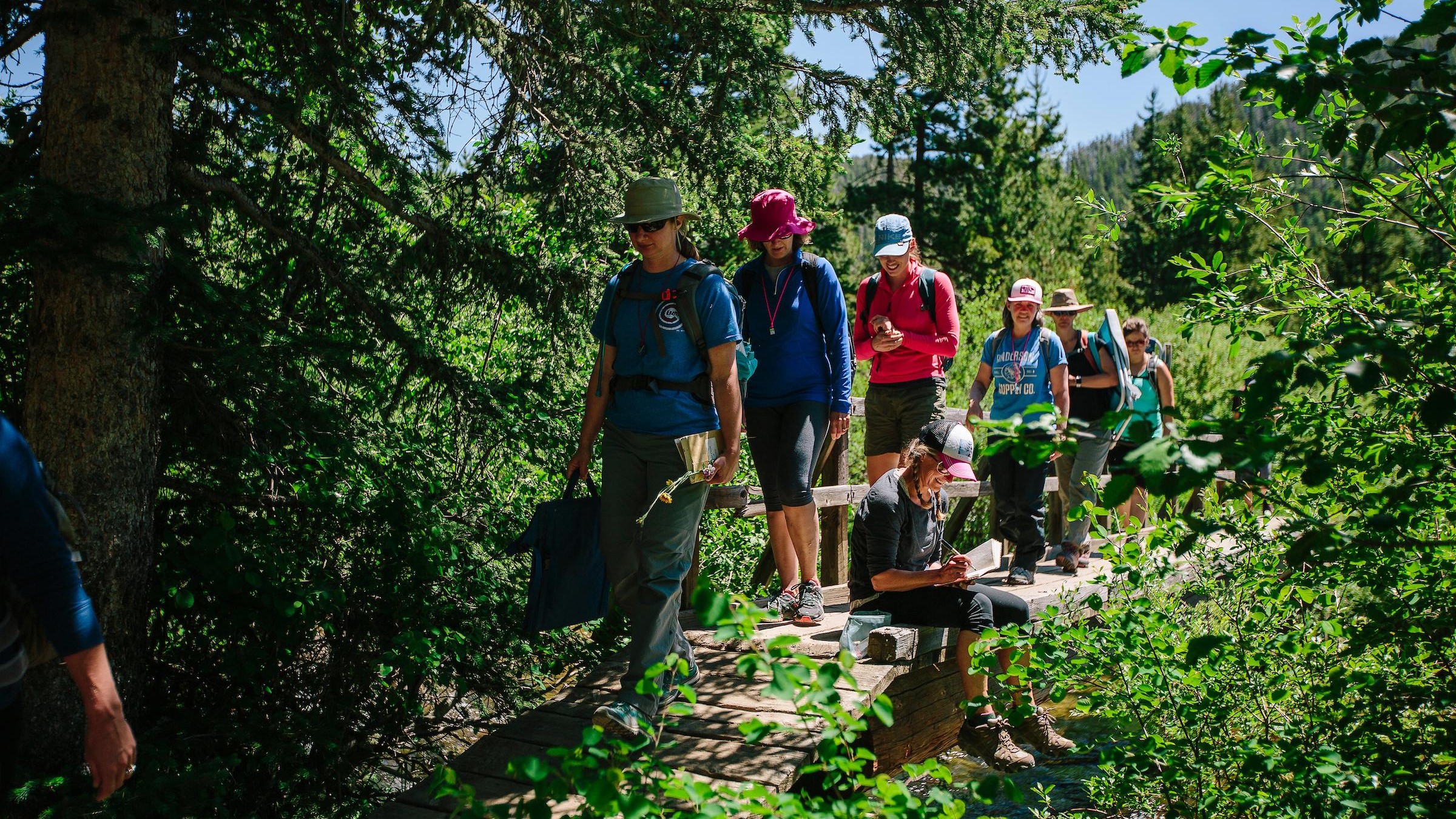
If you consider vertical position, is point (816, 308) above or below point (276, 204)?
below

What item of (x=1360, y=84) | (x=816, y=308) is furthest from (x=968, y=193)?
(x=1360, y=84)

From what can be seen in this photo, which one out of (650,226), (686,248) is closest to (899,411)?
(686,248)

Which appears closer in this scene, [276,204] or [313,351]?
[313,351]

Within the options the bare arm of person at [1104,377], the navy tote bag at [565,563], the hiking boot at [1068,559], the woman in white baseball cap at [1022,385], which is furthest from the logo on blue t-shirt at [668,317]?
the hiking boot at [1068,559]

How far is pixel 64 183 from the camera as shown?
172 inches

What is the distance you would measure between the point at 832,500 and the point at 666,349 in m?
2.46

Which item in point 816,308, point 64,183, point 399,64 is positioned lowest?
point 816,308

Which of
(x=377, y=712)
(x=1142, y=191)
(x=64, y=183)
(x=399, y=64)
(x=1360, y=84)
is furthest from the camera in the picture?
(x=399, y=64)

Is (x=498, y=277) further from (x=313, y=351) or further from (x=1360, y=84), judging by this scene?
(x=1360, y=84)

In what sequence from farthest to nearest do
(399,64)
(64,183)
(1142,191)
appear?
(399,64) < (64,183) < (1142,191)

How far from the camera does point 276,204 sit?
18.9 ft

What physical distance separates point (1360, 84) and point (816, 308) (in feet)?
10.8

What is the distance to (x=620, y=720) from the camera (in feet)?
13.4

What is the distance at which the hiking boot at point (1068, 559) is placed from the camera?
794cm
